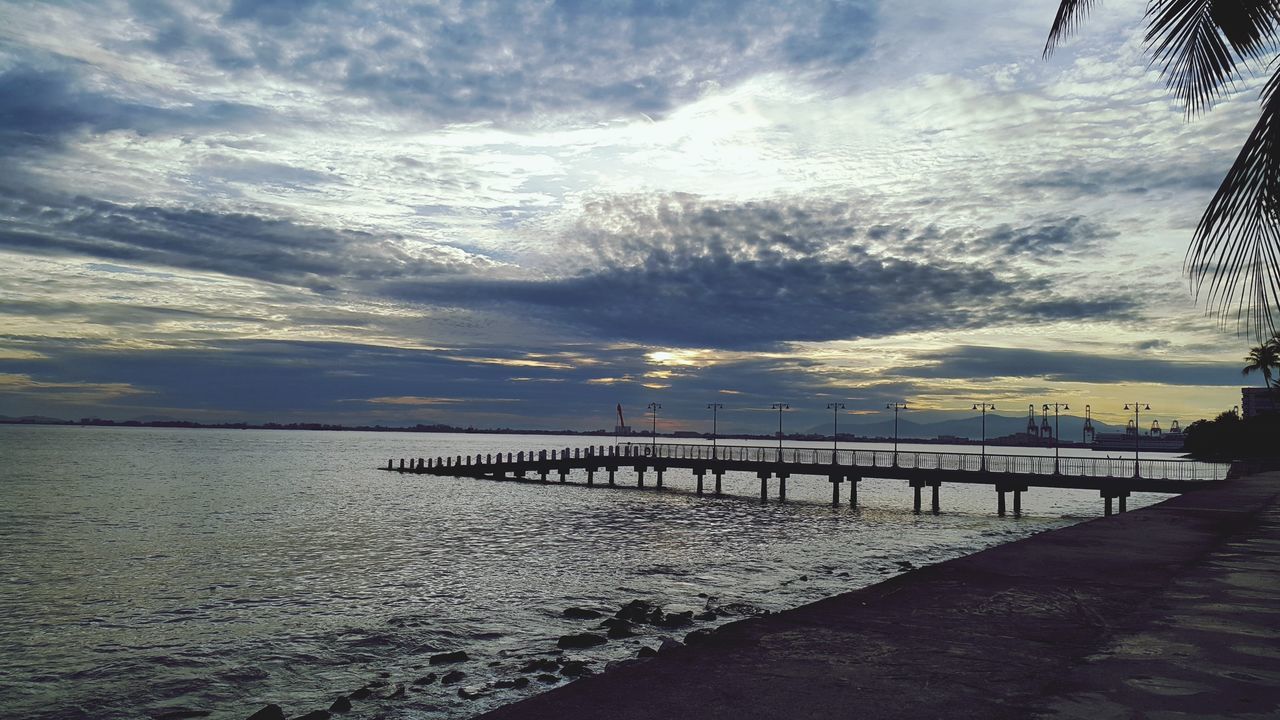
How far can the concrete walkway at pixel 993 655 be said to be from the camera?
657cm

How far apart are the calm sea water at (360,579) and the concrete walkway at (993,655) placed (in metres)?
6.26

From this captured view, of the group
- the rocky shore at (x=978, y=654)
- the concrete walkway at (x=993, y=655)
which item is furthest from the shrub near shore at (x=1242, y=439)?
the concrete walkway at (x=993, y=655)

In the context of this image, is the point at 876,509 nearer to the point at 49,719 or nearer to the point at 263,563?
the point at 263,563

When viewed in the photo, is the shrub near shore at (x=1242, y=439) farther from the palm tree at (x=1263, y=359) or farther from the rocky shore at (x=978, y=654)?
the rocky shore at (x=978, y=654)

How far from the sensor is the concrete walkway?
6.57m

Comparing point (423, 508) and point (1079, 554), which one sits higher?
point (1079, 554)

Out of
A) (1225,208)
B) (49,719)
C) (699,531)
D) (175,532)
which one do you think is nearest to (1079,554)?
(1225,208)

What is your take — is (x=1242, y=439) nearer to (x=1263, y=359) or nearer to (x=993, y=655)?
(x=1263, y=359)

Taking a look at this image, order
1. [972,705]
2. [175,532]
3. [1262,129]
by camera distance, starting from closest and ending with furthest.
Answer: [1262,129]
[972,705]
[175,532]

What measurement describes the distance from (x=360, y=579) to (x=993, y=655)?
22.3 m

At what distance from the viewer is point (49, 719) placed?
13031mm

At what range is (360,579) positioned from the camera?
2603 centimetres

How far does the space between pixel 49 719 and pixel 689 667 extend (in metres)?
11.6

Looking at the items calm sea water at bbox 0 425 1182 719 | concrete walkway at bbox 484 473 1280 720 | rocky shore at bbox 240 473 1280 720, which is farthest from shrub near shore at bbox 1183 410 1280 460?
concrete walkway at bbox 484 473 1280 720
